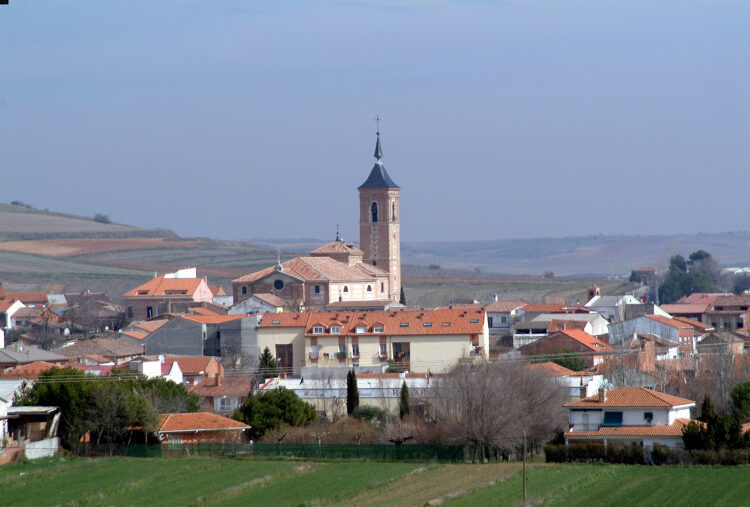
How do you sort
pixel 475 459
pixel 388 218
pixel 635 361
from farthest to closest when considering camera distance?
pixel 388 218, pixel 635 361, pixel 475 459

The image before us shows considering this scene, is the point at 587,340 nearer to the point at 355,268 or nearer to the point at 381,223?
the point at 355,268

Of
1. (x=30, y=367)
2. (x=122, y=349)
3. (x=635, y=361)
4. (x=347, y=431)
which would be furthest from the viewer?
(x=122, y=349)

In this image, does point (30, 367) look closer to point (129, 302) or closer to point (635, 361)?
point (635, 361)

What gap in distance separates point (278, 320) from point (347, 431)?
20696 mm

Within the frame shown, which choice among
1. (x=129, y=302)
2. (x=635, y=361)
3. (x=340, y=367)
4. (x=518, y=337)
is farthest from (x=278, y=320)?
(x=129, y=302)

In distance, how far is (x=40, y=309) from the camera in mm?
93500

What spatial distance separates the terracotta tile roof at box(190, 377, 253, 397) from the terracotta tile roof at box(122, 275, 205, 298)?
30225 mm

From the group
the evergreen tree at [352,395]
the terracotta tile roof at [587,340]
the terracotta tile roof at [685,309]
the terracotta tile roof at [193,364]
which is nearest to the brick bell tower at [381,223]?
the terracotta tile roof at [685,309]

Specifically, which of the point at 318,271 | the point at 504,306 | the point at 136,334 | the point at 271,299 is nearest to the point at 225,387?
the point at 136,334

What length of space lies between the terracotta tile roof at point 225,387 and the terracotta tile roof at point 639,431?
17.2 metres

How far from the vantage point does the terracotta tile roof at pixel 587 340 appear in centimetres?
6373

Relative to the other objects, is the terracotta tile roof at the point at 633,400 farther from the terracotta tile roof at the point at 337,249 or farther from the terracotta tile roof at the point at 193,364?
the terracotta tile roof at the point at 337,249

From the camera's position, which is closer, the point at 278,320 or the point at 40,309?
the point at 278,320

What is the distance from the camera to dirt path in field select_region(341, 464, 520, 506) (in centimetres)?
3078
